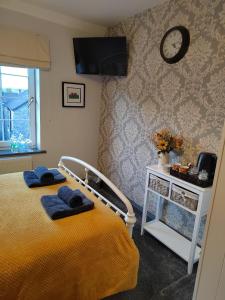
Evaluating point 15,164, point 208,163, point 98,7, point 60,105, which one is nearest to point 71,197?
point 208,163

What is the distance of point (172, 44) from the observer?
6.97 feet

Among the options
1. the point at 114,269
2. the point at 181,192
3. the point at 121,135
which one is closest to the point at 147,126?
the point at 121,135

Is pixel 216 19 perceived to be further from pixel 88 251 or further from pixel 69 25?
pixel 88 251

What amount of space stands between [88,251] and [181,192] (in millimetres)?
977

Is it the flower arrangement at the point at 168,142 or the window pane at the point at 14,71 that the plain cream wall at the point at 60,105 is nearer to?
the window pane at the point at 14,71

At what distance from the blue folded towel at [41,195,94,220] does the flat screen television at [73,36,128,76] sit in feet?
6.06

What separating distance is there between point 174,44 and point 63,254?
2.08 metres

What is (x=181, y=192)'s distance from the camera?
6.03 feet

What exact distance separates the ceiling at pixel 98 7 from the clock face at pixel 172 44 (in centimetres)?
42

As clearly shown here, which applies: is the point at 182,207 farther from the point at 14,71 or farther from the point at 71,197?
the point at 14,71

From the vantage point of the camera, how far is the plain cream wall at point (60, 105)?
2.60m

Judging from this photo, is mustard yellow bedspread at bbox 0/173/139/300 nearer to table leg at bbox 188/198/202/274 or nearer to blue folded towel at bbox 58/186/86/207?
blue folded towel at bbox 58/186/86/207

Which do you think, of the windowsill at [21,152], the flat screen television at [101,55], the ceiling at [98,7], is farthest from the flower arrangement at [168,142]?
the windowsill at [21,152]

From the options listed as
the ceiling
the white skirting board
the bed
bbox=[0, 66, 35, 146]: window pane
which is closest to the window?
bbox=[0, 66, 35, 146]: window pane
